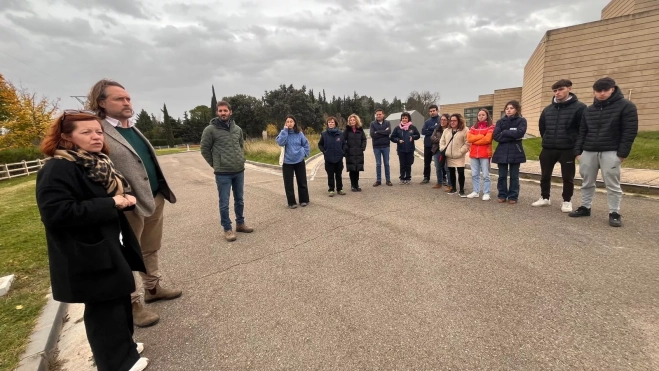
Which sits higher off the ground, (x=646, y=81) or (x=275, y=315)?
(x=646, y=81)

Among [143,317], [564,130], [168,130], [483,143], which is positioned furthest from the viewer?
[168,130]

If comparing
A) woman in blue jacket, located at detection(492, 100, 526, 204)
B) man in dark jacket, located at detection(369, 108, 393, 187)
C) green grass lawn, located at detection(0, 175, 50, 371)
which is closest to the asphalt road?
woman in blue jacket, located at detection(492, 100, 526, 204)

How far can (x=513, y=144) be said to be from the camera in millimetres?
5875

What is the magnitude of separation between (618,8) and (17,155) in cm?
4166

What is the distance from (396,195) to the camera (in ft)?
23.5

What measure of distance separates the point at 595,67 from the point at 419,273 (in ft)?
62.3

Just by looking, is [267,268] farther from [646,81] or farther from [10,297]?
[646,81]

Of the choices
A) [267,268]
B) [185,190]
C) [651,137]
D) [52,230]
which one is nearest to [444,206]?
[267,268]

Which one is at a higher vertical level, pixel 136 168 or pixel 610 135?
pixel 136 168

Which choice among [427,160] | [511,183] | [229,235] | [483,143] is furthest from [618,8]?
[229,235]

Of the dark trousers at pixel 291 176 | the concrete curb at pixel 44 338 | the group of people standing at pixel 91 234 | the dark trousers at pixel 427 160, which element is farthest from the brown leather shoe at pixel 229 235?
the dark trousers at pixel 427 160

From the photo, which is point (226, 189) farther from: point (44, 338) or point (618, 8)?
point (618, 8)

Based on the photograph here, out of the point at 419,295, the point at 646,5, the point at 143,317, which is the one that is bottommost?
the point at 419,295

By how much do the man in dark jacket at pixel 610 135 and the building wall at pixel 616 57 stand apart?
48.6ft
